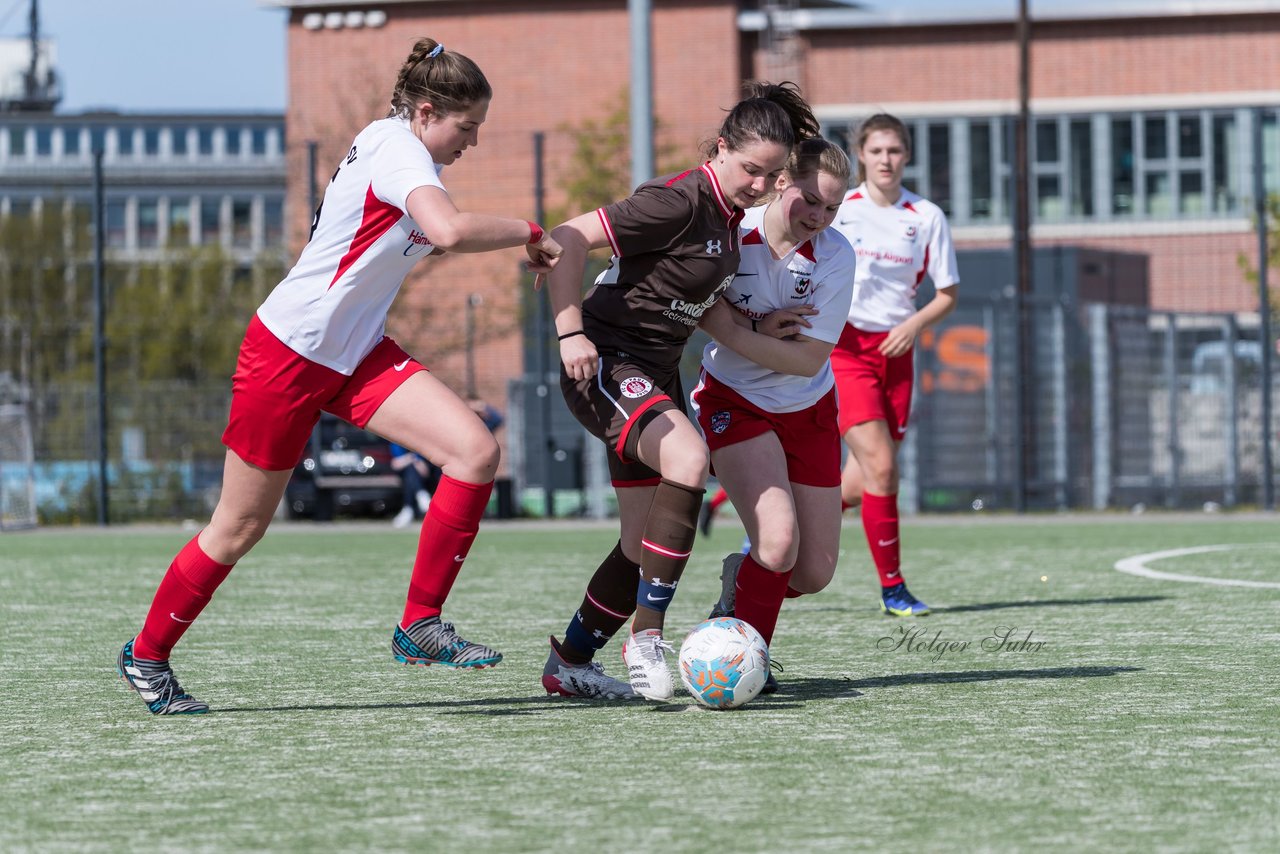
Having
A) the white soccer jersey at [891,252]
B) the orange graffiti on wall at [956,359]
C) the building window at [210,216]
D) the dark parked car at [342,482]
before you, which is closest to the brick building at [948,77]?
the orange graffiti on wall at [956,359]

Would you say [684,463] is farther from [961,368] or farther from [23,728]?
[961,368]

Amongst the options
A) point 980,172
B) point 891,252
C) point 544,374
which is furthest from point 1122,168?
point 891,252

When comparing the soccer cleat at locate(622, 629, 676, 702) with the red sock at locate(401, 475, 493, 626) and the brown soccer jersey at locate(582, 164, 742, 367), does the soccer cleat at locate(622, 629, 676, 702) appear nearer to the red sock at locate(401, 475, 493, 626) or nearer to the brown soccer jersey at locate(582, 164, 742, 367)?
the red sock at locate(401, 475, 493, 626)

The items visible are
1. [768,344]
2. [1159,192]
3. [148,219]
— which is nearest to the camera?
[768,344]

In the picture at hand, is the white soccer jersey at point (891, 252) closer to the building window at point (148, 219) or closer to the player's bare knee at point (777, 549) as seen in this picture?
the player's bare knee at point (777, 549)

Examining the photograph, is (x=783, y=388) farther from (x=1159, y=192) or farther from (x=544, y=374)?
(x=1159, y=192)

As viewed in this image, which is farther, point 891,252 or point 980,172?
point 980,172

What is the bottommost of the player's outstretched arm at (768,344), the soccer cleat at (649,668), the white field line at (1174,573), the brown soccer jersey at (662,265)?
the white field line at (1174,573)

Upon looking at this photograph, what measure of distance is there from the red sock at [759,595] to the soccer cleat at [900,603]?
98.5 inches

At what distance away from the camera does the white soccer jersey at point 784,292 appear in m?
5.75

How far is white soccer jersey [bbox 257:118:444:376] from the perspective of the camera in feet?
17.2

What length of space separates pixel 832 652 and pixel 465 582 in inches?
165

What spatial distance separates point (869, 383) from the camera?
824 cm

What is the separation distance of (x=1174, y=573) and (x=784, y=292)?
211 inches
